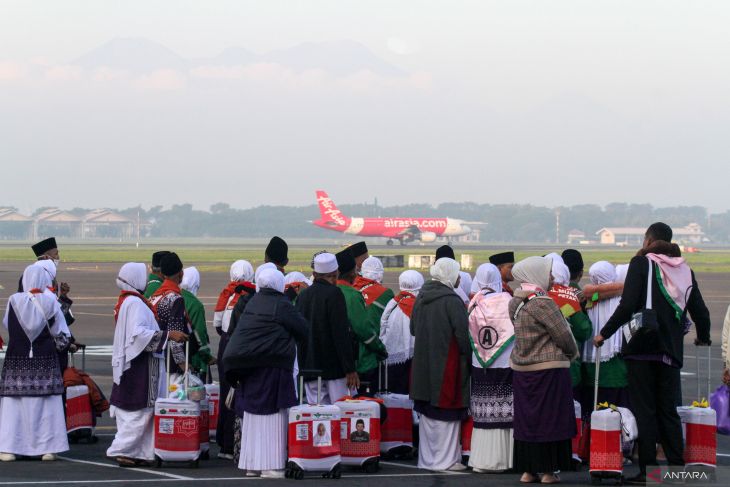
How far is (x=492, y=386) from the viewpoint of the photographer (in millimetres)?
10195

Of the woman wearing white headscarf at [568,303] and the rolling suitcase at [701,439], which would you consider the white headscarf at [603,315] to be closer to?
the woman wearing white headscarf at [568,303]

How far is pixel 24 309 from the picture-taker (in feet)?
35.4

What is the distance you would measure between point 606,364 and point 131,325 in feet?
13.8

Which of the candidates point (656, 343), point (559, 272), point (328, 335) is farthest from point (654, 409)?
point (328, 335)

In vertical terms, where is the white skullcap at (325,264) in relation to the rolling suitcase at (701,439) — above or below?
above

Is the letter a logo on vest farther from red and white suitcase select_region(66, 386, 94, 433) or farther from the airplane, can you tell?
the airplane

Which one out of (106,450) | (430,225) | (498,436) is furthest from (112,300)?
(430,225)

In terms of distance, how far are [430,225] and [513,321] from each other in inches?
4702

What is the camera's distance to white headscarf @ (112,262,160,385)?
411 inches

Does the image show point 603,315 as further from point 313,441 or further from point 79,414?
point 79,414

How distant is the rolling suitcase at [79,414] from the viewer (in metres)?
11.7

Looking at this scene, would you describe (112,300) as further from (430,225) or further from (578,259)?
(430,225)

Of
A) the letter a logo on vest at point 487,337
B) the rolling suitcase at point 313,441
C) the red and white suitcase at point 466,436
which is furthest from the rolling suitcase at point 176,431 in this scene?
the letter a logo on vest at point 487,337

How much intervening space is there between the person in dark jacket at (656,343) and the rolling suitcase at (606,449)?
0.66 feet
